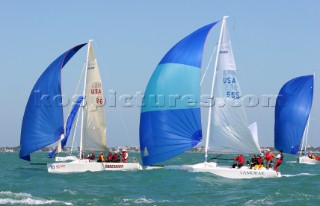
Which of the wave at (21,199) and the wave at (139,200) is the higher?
the wave at (21,199)

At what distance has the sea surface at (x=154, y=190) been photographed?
2061 cm

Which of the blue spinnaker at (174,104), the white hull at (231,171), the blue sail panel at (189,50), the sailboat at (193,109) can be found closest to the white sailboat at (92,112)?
the blue spinnaker at (174,104)

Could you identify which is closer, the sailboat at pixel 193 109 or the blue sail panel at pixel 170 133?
the blue sail panel at pixel 170 133

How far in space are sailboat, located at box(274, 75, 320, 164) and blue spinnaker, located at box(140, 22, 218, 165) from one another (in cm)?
2382

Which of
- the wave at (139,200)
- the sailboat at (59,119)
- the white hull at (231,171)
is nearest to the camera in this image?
the wave at (139,200)

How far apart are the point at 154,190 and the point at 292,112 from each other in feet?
95.8

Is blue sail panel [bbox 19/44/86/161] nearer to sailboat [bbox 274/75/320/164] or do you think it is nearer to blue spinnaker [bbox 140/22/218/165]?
blue spinnaker [bbox 140/22/218/165]

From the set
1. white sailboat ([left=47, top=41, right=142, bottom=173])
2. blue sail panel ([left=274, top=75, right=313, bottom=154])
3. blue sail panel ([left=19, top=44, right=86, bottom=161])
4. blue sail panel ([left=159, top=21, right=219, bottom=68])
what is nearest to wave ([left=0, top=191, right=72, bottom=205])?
blue sail panel ([left=159, top=21, right=219, bottom=68])

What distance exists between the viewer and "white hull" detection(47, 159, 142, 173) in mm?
Answer: 31359

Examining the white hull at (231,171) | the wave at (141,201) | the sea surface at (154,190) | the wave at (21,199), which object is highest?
the white hull at (231,171)

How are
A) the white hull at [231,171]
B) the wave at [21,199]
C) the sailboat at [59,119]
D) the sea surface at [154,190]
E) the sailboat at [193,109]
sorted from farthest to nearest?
the sailboat at [59,119]
the sailboat at [193,109]
the white hull at [231,171]
the sea surface at [154,190]
the wave at [21,199]

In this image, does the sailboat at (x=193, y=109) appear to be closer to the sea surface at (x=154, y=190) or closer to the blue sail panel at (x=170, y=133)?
the blue sail panel at (x=170, y=133)

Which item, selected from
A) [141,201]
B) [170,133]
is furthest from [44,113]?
[141,201]

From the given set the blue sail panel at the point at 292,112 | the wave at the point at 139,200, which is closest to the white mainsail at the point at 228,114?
the wave at the point at 139,200
